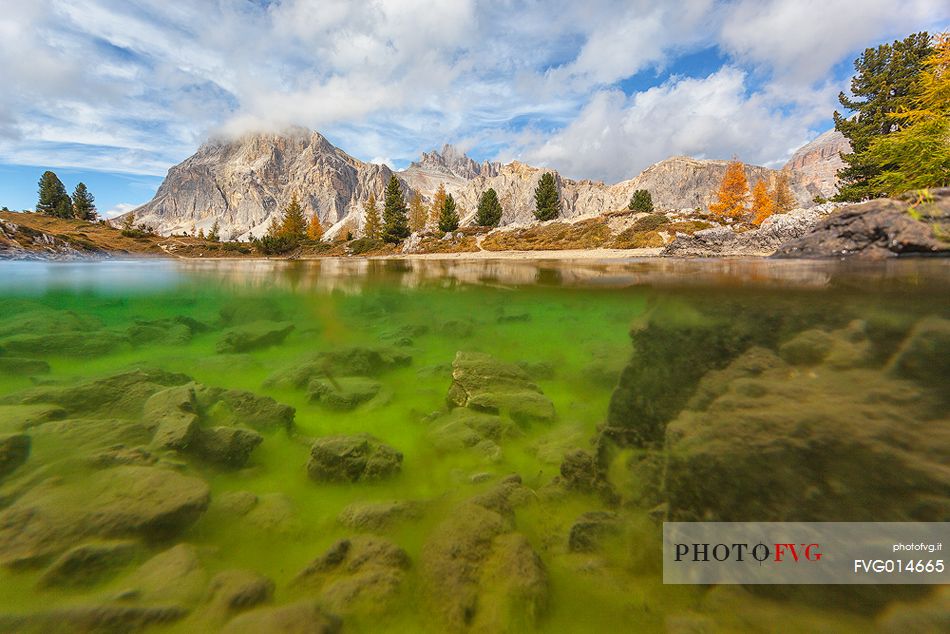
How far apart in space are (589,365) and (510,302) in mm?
7643

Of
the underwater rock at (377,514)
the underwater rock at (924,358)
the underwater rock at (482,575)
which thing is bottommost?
the underwater rock at (377,514)

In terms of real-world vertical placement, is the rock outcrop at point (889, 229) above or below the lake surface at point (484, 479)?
above

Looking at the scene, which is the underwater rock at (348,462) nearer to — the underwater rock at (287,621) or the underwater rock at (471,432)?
the underwater rock at (471,432)

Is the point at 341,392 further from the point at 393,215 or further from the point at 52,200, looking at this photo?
the point at 52,200

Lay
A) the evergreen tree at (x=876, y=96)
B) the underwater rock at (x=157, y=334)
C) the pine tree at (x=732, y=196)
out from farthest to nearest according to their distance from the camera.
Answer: the pine tree at (x=732, y=196)
the evergreen tree at (x=876, y=96)
the underwater rock at (x=157, y=334)

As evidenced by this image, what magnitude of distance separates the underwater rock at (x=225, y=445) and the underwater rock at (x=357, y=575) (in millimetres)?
2097

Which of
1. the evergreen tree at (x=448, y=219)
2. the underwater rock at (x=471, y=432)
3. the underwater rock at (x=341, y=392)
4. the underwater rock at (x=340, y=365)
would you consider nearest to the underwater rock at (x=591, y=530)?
the underwater rock at (x=471, y=432)

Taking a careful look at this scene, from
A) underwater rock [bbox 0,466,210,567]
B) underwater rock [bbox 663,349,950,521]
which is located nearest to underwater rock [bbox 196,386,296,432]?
underwater rock [bbox 0,466,210,567]

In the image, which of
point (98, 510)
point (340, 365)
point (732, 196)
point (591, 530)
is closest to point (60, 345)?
point (340, 365)

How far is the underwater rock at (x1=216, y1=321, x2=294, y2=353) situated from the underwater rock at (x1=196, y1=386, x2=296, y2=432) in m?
4.27

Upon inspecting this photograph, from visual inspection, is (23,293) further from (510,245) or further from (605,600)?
(510,245)

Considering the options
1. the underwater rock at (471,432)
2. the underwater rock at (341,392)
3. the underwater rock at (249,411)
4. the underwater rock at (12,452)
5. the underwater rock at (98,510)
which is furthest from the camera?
the underwater rock at (341,392)

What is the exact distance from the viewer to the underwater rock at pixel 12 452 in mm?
3210

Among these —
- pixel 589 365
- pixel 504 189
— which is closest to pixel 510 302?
pixel 589 365
